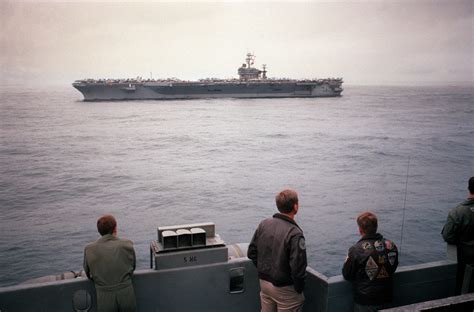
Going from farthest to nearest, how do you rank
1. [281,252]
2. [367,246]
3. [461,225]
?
1. [461,225]
2. [367,246]
3. [281,252]

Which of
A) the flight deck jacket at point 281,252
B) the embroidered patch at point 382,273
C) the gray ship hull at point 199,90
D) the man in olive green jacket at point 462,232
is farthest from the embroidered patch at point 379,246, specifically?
the gray ship hull at point 199,90

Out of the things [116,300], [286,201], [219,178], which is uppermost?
[286,201]

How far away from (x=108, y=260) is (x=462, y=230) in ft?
7.75

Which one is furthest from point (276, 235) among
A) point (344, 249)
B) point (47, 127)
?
point (47, 127)

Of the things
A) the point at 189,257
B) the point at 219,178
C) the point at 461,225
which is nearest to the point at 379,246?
the point at 461,225

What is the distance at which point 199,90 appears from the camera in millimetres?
49594

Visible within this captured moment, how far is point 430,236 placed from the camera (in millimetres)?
11500

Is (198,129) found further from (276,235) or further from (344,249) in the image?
(276,235)

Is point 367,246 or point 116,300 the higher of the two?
point 367,246

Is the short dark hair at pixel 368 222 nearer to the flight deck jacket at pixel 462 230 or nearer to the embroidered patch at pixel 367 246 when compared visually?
the embroidered patch at pixel 367 246

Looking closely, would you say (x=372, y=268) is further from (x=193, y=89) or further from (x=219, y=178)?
(x=193, y=89)

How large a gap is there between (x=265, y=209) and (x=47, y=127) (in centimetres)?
2355

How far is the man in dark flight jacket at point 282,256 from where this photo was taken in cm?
223

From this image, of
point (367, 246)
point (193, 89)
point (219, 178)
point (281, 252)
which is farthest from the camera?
point (193, 89)
